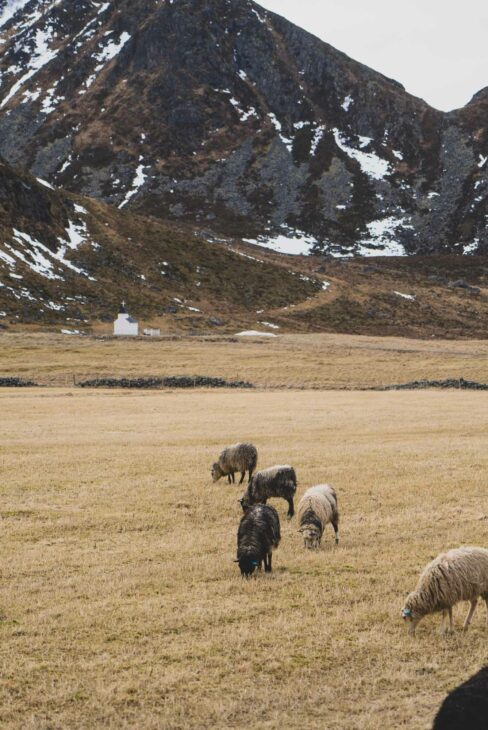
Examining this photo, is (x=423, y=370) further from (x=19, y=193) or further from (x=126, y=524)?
(x=19, y=193)

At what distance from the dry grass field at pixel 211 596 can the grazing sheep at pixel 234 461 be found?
0.74 meters

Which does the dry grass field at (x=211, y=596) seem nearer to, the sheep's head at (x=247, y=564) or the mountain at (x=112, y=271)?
the sheep's head at (x=247, y=564)

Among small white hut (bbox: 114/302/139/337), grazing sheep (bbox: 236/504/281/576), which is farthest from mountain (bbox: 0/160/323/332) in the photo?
grazing sheep (bbox: 236/504/281/576)

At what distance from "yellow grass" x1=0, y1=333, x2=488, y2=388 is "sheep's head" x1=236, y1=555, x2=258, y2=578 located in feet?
182

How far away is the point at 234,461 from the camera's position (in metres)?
24.6

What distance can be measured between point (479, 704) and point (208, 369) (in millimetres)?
68471

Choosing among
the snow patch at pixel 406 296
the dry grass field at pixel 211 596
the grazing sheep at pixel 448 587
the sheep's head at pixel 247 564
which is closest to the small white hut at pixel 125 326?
the snow patch at pixel 406 296

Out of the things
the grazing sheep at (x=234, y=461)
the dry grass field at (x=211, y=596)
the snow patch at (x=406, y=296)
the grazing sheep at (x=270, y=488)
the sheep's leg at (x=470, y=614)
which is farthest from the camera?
the snow patch at (x=406, y=296)

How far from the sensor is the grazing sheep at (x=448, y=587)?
1227cm

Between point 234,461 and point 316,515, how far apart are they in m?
7.68

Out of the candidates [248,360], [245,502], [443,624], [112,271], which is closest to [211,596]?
[443,624]

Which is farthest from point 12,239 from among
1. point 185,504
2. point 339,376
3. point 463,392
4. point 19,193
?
point 185,504

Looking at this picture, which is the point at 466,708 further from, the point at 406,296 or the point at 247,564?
the point at 406,296

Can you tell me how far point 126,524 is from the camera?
19.2m
